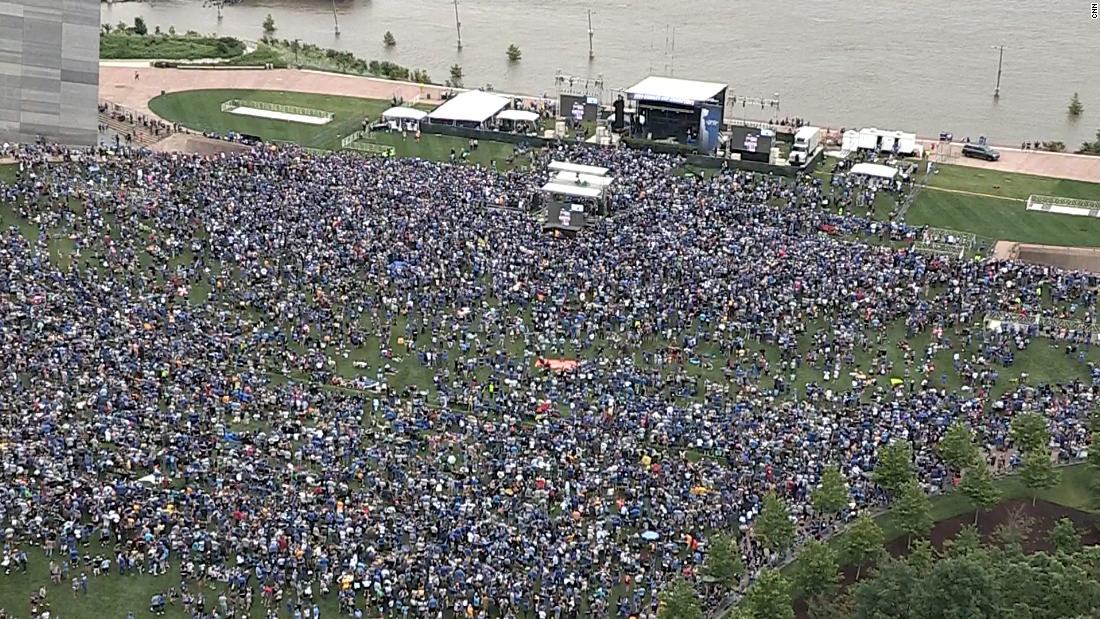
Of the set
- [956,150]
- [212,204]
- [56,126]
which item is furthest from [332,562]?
[956,150]

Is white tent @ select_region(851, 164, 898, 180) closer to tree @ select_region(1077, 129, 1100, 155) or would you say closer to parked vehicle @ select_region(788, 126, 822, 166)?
parked vehicle @ select_region(788, 126, 822, 166)

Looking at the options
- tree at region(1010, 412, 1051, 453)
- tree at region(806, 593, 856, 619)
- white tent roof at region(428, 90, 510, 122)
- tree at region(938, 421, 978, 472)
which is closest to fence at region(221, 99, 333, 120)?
white tent roof at region(428, 90, 510, 122)

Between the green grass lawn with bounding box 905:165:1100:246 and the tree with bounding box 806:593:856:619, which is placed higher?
the green grass lawn with bounding box 905:165:1100:246

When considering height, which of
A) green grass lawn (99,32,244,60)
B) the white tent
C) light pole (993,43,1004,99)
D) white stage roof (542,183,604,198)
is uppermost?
light pole (993,43,1004,99)

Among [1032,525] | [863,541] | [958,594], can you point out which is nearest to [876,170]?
[1032,525]

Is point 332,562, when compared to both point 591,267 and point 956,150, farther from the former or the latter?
point 956,150

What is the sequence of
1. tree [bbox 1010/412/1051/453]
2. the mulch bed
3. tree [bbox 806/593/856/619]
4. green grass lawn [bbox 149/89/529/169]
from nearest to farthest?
tree [bbox 806/593/856/619], the mulch bed, tree [bbox 1010/412/1051/453], green grass lawn [bbox 149/89/529/169]

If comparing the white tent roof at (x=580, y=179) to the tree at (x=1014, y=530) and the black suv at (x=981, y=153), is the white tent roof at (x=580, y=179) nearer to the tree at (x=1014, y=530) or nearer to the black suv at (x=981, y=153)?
the black suv at (x=981, y=153)
